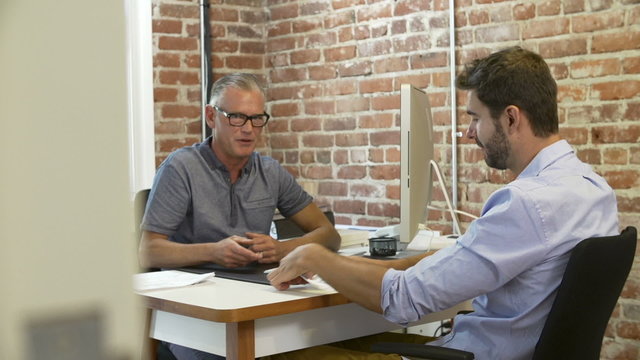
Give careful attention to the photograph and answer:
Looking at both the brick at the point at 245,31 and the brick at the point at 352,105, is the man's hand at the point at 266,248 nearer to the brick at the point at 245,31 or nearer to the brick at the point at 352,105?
the brick at the point at 352,105

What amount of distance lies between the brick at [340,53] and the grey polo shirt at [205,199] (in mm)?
1334

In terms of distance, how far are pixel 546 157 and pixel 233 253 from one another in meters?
1.00

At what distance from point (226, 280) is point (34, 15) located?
6.65 ft

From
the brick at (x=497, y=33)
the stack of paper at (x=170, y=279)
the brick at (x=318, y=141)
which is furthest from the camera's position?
the brick at (x=318, y=141)

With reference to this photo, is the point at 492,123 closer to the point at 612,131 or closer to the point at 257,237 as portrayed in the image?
the point at 257,237

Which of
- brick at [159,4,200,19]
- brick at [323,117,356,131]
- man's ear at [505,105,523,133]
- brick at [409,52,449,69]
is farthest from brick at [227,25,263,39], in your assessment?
man's ear at [505,105,523,133]

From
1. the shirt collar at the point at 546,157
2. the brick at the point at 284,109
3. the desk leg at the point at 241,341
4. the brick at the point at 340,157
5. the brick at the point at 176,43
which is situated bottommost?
the desk leg at the point at 241,341

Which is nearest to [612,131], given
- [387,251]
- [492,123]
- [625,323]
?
[625,323]

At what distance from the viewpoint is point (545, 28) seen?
320cm

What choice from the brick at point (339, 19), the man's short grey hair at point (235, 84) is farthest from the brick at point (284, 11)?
the man's short grey hair at point (235, 84)

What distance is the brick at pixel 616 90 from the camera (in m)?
2.94

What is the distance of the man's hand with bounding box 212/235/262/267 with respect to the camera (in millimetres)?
2361

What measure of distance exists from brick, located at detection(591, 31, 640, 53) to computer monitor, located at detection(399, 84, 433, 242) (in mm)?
873

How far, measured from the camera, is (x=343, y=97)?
4059mm
